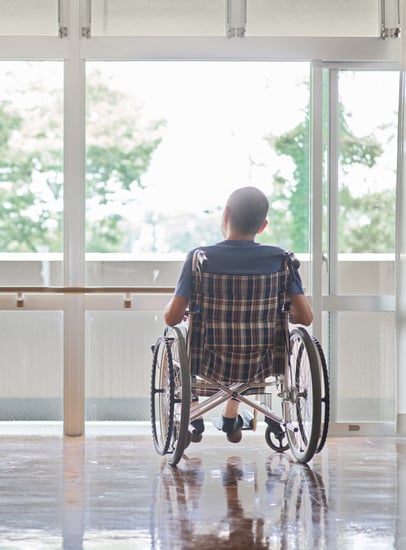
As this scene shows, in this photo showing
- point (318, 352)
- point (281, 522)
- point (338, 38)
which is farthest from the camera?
point (338, 38)

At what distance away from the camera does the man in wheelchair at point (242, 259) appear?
3.84 meters

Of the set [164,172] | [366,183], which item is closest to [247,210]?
[164,172]

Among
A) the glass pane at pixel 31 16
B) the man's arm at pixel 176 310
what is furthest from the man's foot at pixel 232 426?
the glass pane at pixel 31 16

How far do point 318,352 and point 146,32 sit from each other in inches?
79.5

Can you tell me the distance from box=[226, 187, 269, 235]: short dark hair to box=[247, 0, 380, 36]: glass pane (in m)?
1.19

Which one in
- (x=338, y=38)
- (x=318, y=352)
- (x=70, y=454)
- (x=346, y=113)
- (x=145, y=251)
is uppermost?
(x=338, y=38)

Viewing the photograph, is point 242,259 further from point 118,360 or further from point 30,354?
point 30,354

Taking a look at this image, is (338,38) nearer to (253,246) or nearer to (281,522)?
(253,246)

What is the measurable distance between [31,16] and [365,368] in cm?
244

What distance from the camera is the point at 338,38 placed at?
483 cm

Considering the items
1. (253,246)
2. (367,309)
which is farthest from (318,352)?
(367,309)

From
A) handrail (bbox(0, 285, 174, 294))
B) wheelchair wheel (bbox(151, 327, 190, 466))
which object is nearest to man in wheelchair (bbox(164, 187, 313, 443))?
wheelchair wheel (bbox(151, 327, 190, 466))

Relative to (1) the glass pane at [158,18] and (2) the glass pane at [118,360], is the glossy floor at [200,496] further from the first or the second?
(1) the glass pane at [158,18]

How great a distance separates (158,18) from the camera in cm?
485
